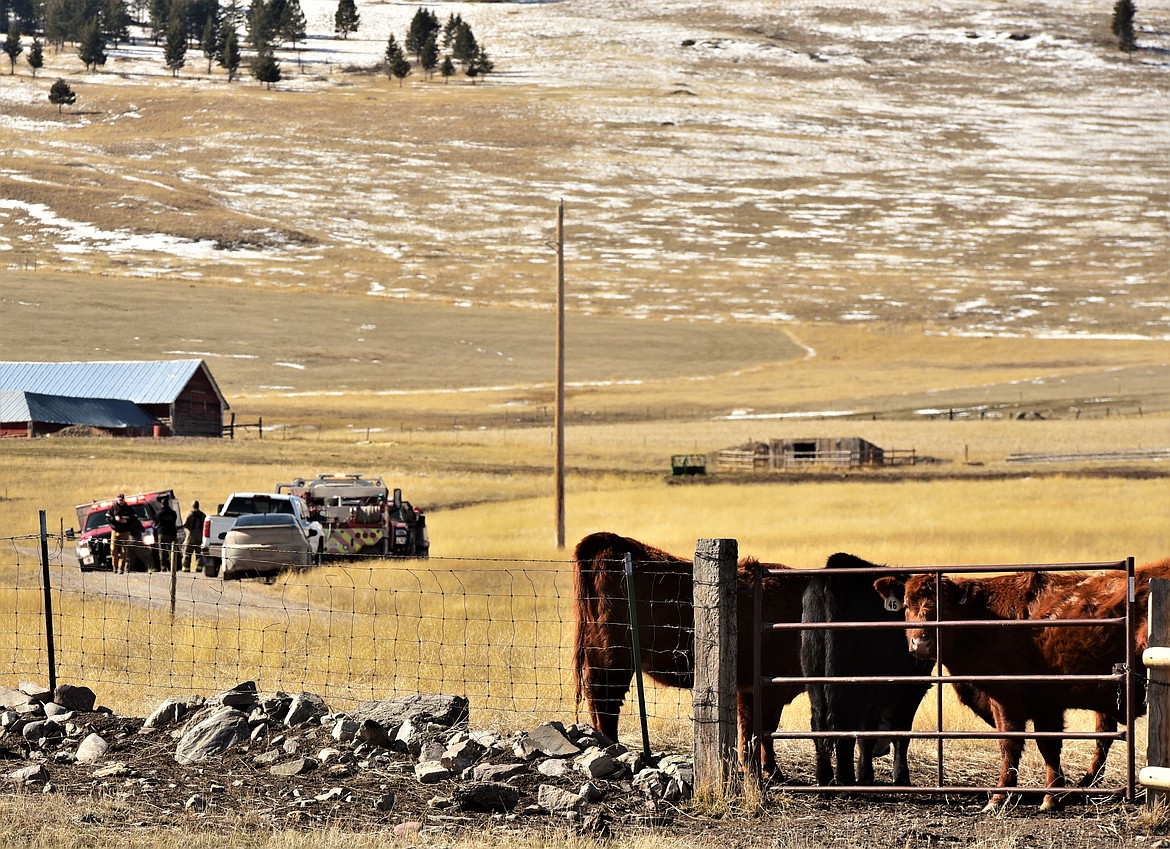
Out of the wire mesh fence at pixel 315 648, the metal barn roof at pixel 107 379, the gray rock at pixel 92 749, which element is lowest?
the metal barn roof at pixel 107 379

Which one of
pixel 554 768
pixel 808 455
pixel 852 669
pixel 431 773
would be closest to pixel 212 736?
pixel 431 773

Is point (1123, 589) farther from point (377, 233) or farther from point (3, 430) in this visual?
point (377, 233)

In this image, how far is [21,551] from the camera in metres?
29.5

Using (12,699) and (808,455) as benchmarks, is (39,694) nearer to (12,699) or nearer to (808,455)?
(12,699)

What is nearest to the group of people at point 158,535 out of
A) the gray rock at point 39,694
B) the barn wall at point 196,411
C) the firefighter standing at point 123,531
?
the firefighter standing at point 123,531

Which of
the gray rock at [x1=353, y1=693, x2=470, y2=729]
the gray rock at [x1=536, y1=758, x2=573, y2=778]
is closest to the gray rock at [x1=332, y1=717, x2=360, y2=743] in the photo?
the gray rock at [x1=353, y1=693, x2=470, y2=729]

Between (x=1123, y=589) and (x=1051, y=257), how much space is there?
139 m

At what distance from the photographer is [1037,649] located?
9.43 m

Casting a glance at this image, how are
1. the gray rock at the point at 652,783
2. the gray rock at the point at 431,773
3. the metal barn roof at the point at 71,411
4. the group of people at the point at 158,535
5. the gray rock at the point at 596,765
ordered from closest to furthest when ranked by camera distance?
the gray rock at the point at 652,783, the gray rock at the point at 431,773, the gray rock at the point at 596,765, the group of people at the point at 158,535, the metal barn roof at the point at 71,411

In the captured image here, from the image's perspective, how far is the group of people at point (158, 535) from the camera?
81.1ft

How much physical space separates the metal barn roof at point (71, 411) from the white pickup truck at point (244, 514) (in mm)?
39295

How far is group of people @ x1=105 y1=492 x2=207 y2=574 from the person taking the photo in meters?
24.7

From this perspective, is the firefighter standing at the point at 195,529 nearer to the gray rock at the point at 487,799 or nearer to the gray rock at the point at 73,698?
the gray rock at the point at 73,698

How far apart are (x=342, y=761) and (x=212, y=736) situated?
92 centimetres
